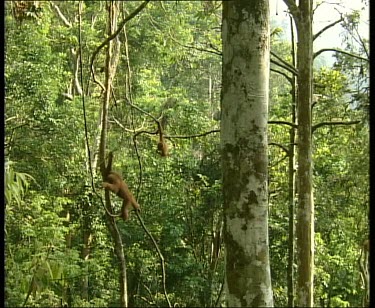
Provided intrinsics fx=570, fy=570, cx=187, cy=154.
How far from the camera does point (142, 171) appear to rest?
517 cm

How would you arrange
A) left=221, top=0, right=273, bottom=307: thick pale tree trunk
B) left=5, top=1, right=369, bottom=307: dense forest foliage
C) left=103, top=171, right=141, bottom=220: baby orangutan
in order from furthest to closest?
left=5, top=1, right=369, bottom=307: dense forest foliage
left=103, top=171, right=141, bottom=220: baby orangutan
left=221, top=0, right=273, bottom=307: thick pale tree trunk

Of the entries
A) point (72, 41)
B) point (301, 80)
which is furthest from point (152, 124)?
point (301, 80)

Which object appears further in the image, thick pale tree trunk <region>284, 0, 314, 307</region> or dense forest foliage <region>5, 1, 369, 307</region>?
dense forest foliage <region>5, 1, 369, 307</region>

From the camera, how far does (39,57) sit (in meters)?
4.71

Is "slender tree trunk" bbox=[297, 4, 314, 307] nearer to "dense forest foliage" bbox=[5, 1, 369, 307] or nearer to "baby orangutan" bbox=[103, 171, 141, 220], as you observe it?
"baby orangutan" bbox=[103, 171, 141, 220]

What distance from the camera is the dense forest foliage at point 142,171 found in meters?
4.49

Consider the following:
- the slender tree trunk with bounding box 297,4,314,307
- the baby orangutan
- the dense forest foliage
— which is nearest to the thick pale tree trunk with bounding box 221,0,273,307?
the baby orangutan

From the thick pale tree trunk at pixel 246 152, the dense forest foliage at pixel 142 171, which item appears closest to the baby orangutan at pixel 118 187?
the thick pale tree trunk at pixel 246 152

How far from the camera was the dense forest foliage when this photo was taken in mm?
4488

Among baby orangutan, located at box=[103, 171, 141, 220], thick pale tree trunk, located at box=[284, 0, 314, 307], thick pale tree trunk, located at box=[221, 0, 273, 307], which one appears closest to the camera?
thick pale tree trunk, located at box=[221, 0, 273, 307]

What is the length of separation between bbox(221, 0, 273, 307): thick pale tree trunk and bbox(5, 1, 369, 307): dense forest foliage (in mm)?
3071

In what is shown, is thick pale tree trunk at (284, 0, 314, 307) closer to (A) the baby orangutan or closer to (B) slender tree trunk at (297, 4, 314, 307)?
(B) slender tree trunk at (297, 4, 314, 307)

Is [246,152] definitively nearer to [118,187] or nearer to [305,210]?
[118,187]

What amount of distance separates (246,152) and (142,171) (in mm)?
4260
